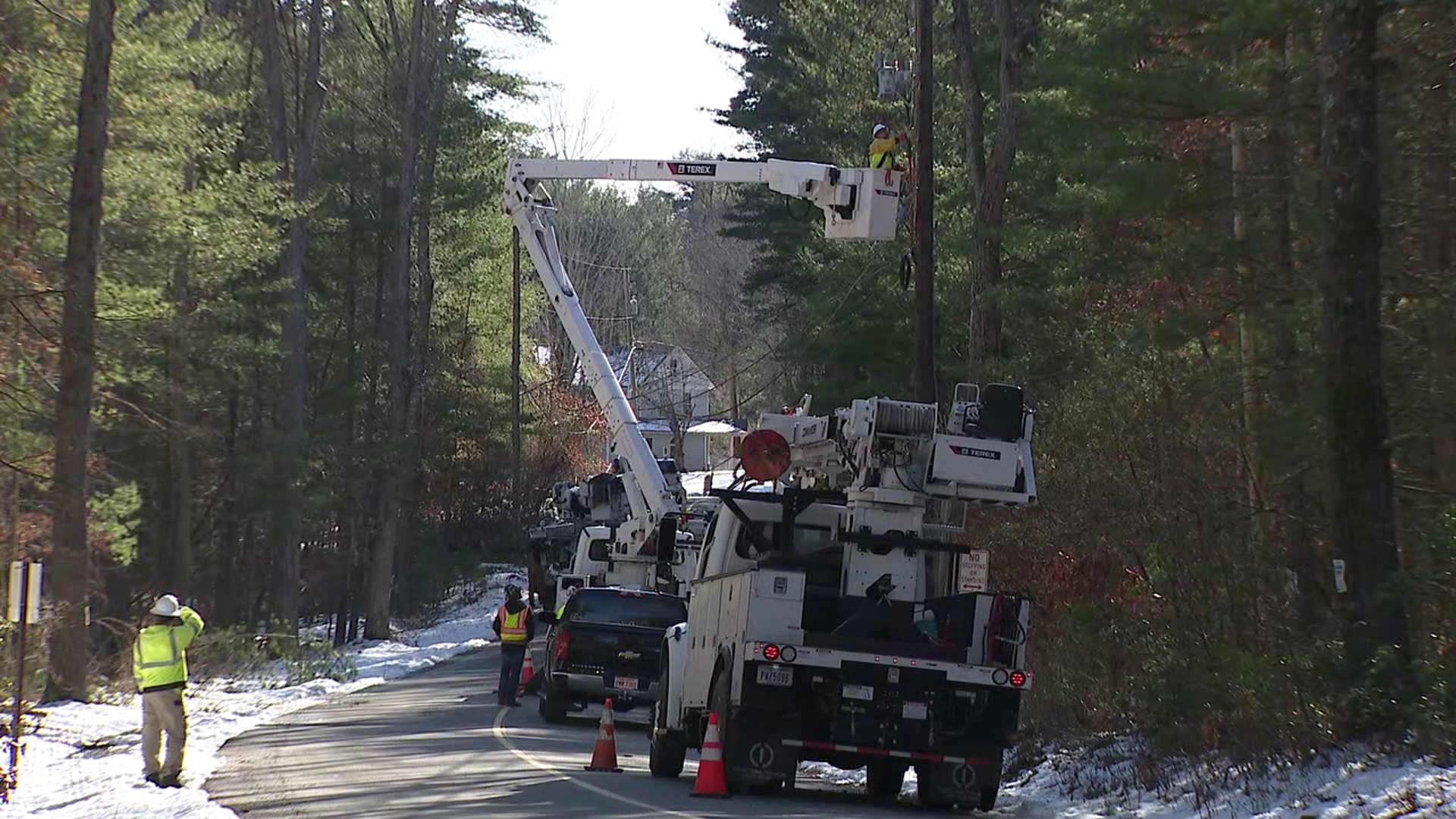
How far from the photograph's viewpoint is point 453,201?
179 feet

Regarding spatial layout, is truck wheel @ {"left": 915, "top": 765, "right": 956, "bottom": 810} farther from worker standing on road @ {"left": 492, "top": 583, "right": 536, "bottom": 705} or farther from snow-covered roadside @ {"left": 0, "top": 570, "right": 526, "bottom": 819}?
worker standing on road @ {"left": 492, "top": 583, "right": 536, "bottom": 705}

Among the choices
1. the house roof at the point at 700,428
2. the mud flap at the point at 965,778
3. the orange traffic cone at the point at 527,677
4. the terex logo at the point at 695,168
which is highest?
the terex logo at the point at 695,168

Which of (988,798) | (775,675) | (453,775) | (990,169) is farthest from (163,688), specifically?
(990,169)

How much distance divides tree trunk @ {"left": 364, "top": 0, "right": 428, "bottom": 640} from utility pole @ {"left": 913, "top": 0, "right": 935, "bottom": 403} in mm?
22717

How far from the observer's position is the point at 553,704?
Answer: 84.5 ft

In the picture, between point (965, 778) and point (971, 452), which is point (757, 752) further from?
point (971, 452)

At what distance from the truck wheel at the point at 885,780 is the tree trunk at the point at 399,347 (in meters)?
31.7

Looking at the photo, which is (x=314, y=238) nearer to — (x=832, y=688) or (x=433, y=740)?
(x=433, y=740)

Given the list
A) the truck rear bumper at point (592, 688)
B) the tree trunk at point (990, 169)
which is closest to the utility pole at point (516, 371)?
the tree trunk at point (990, 169)

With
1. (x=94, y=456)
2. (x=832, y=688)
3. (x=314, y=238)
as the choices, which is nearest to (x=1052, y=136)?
(x=832, y=688)

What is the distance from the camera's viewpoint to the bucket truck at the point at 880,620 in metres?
15.3

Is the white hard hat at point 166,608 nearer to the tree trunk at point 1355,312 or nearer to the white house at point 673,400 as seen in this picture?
the tree trunk at point 1355,312

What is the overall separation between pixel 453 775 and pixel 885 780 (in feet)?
13.6

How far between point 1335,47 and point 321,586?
5483cm
